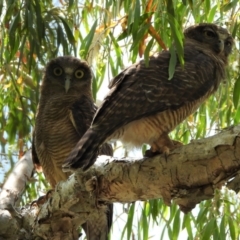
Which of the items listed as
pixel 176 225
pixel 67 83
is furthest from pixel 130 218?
pixel 67 83

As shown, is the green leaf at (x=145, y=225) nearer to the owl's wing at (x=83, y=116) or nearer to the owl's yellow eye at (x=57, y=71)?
the owl's wing at (x=83, y=116)

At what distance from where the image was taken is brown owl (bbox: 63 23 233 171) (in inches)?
110

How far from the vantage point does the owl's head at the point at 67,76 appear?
389 centimetres

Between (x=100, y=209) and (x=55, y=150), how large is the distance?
1.02 metres

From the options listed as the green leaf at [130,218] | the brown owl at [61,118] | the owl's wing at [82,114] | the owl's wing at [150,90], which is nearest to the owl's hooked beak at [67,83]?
the brown owl at [61,118]

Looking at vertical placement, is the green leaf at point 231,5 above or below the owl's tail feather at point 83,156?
above

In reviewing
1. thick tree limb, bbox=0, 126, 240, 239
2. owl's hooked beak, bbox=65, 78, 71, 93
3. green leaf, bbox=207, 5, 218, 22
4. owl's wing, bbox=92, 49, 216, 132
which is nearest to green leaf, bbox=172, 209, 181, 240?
owl's wing, bbox=92, 49, 216, 132

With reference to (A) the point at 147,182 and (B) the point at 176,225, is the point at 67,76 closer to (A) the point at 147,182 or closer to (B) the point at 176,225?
(B) the point at 176,225

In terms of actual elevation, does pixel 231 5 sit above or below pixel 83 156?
above

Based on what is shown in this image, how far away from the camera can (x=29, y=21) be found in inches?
128

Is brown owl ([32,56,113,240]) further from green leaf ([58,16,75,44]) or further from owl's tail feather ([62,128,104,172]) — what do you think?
owl's tail feather ([62,128,104,172])

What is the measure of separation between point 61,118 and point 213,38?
978 mm

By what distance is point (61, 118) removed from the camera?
369 centimetres

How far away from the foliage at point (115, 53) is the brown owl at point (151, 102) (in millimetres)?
150
